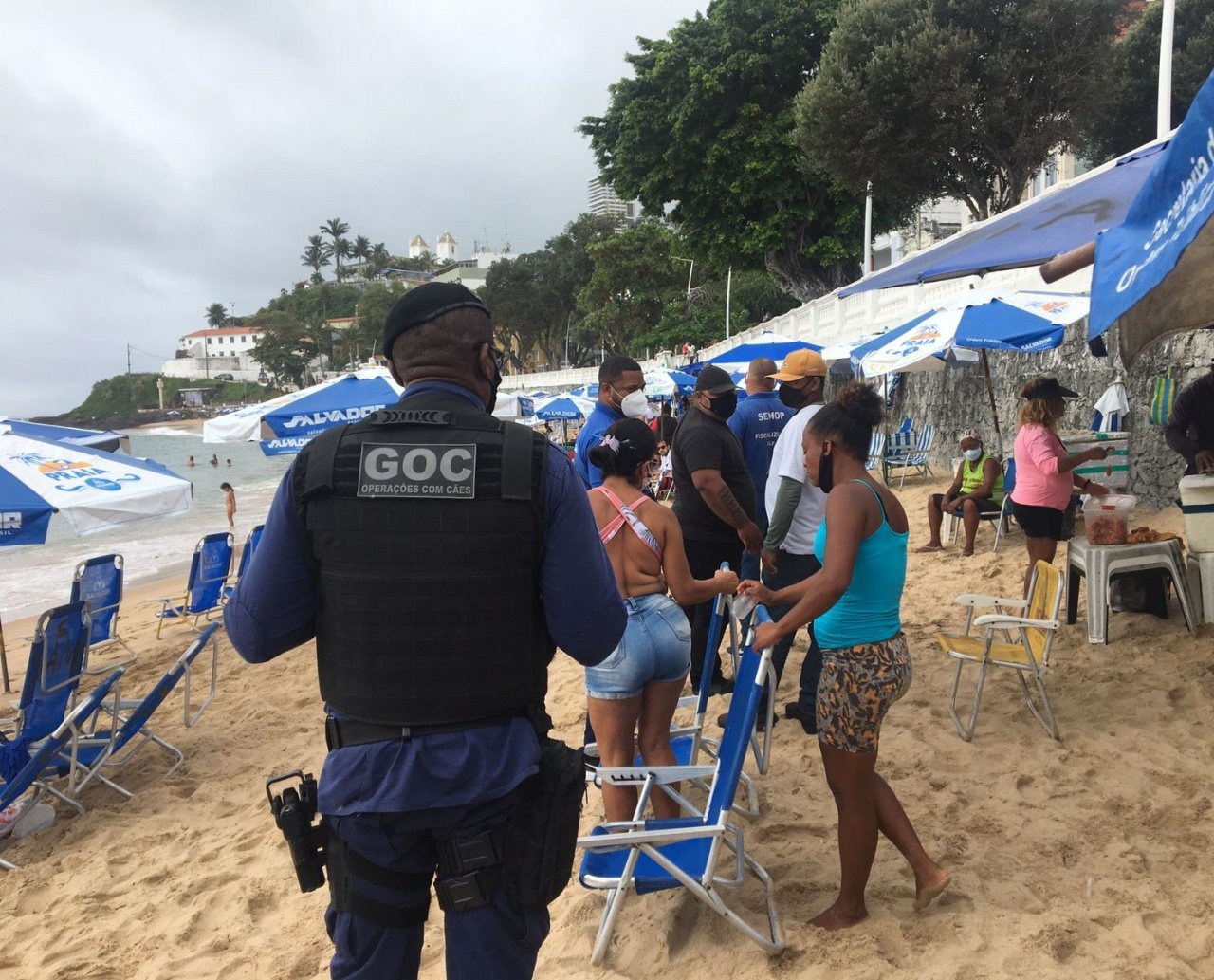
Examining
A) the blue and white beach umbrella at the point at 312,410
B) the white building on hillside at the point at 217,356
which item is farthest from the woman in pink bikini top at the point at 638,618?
the white building on hillside at the point at 217,356

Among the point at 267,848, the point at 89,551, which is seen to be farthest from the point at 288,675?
the point at 89,551

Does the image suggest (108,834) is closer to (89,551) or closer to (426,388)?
(426,388)

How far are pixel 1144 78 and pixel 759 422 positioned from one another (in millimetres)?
22110

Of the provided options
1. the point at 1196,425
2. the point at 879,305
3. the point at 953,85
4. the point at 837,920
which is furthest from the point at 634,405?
the point at 953,85

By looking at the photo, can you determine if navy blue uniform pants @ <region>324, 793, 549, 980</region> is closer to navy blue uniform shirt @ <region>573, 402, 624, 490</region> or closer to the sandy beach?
the sandy beach

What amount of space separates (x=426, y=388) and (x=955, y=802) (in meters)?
2.81

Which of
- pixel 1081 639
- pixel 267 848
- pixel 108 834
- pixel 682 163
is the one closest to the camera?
pixel 267 848

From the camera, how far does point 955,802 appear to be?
3.38 m

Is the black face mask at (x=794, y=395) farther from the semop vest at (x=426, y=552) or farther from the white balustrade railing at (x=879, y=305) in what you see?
the white balustrade railing at (x=879, y=305)

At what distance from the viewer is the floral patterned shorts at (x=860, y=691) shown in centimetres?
246

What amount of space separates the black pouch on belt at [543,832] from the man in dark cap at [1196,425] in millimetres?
4783

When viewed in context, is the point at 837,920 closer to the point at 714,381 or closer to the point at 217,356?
the point at 714,381

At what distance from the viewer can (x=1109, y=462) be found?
7758 mm

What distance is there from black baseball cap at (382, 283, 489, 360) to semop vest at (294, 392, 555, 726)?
216 millimetres
